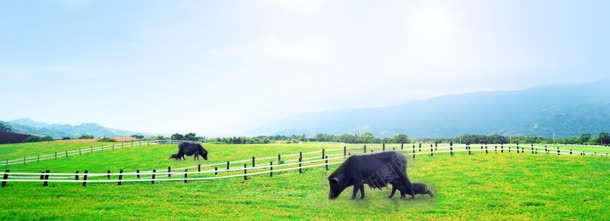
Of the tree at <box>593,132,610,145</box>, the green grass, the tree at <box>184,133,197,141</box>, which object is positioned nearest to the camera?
the green grass

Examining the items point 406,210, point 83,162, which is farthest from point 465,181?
point 83,162

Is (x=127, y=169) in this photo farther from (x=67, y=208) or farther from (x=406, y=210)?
(x=406, y=210)

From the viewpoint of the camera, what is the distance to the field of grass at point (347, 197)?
13.7m

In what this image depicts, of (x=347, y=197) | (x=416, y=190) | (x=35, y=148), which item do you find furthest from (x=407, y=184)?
(x=35, y=148)

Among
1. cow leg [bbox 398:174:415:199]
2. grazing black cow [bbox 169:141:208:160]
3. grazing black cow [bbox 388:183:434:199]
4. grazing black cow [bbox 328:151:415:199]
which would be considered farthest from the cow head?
grazing black cow [bbox 169:141:208:160]

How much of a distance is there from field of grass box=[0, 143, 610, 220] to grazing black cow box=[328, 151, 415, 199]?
2.34 feet

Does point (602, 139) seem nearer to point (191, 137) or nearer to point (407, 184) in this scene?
point (191, 137)

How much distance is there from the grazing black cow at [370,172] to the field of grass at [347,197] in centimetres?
71

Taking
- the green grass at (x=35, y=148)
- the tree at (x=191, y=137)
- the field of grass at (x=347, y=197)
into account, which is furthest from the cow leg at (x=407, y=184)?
the tree at (x=191, y=137)

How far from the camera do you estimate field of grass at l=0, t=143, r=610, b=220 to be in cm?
1371

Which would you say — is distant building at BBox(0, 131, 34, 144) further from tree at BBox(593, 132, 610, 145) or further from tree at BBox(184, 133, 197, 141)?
tree at BBox(593, 132, 610, 145)

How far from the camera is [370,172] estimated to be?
43.1 feet

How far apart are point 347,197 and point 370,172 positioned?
58.9 inches

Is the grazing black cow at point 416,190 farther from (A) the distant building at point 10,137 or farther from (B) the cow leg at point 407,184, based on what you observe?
(A) the distant building at point 10,137
